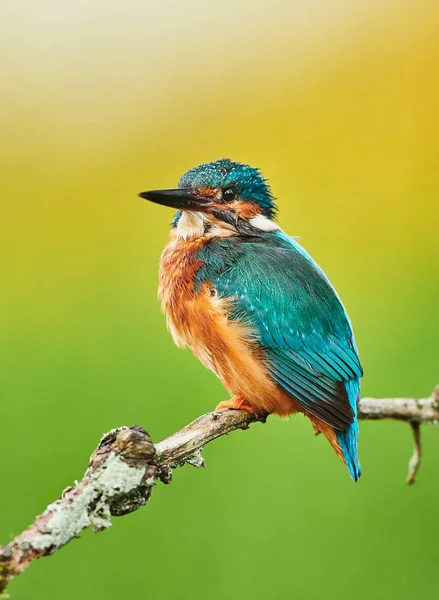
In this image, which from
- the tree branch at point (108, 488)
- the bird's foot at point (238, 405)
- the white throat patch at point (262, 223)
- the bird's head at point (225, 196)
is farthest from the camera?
the white throat patch at point (262, 223)

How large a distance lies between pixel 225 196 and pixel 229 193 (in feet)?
0.06

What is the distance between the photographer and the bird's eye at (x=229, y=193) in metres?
2.40

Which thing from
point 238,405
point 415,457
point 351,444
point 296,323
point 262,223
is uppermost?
point 262,223

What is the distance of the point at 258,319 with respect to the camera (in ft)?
7.23

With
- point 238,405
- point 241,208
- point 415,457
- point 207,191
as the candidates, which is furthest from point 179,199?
point 415,457

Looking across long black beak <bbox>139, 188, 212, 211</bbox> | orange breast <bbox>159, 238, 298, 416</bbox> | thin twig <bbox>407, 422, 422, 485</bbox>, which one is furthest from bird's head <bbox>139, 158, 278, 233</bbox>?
thin twig <bbox>407, 422, 422, 485</bbox>

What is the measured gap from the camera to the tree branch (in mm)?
1207

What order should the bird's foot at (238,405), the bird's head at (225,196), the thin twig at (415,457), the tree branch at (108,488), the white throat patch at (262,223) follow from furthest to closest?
the white throat patch at (262,223) < the bird's head at (225,196) < the bird's foot at (238,405) < the thin twig at (415,457) < the tree branch at (108,488)

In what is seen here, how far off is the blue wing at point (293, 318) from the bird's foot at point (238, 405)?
0.13 meters

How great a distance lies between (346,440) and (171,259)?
0.75 metres

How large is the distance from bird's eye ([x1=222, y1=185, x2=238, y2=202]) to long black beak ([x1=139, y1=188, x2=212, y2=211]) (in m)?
0.06

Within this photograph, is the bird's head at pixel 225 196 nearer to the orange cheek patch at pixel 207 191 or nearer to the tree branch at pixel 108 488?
the orange cheek patch at pixel 207 191

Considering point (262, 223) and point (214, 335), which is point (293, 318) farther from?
point (262, 223)

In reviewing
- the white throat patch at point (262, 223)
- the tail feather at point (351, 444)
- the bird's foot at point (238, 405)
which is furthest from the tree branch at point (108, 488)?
the white throat patch at point (262, 223)
